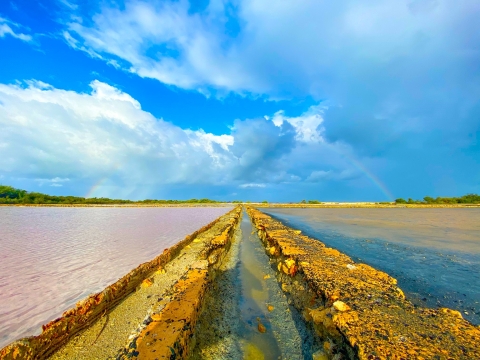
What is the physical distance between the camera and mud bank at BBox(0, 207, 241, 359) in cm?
243

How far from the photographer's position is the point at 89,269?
20.5ft

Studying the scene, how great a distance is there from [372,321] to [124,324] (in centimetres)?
354

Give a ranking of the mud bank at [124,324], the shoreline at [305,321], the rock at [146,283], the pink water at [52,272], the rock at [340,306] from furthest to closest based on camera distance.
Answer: the rock at [146,283] → the pink water at [52,272] → the rock at [340,306] → the mud bank at [124,324] → the shoreline at [305,321]

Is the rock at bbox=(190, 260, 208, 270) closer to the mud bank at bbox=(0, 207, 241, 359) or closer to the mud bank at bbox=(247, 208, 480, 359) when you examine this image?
the mud bank at bbox=(0, 207, 241, 359)

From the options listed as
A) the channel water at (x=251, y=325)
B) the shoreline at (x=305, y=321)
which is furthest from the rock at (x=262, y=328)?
the shoreline at (x=305, y=321)

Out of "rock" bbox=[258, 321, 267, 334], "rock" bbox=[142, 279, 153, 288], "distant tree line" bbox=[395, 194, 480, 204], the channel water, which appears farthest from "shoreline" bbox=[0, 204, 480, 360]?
"distant tree line" bbox=[395, 194, 480, 204]

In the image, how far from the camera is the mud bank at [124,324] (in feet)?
7.96

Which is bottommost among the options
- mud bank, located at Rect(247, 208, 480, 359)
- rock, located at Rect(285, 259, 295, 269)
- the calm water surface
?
the calm water surface

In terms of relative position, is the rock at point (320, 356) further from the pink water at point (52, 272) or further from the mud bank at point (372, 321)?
the pink water at point (52, 272)

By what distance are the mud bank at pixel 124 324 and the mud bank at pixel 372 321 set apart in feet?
5.49

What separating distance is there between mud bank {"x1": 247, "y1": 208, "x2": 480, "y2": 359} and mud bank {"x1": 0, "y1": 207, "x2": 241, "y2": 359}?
1.67 metres

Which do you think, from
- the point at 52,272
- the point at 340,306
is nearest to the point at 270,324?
the point at 340,306

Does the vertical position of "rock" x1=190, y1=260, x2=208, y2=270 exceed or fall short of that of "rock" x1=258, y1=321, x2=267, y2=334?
it exceeds it

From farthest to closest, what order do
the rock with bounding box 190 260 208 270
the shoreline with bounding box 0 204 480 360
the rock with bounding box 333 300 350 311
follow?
1. the rock with bounding box 190 260 208 270
2. the rock with bounding box 333 300 350 311
3. the shoreline with bounding box 0 204 480 360
